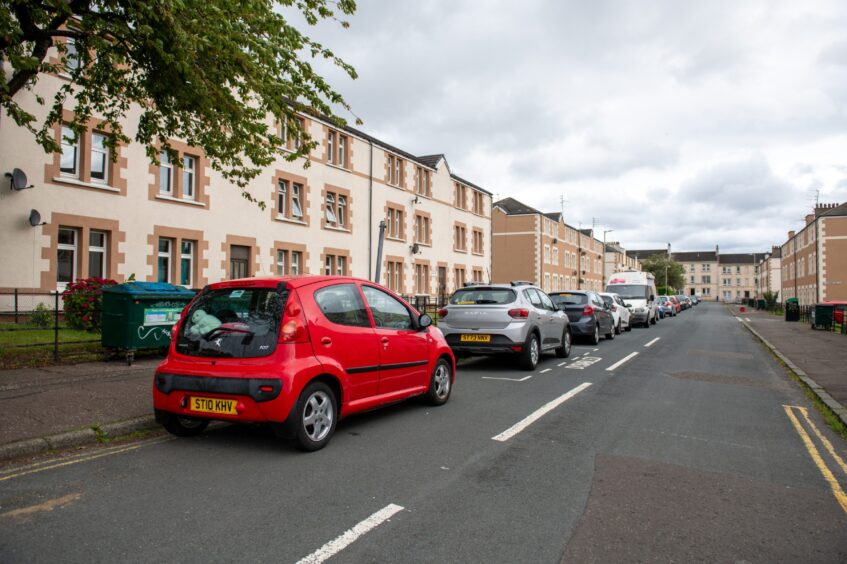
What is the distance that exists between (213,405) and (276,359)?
0.74m

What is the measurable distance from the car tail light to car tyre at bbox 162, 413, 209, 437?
4.26 feet

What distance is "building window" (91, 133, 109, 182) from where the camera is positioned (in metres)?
17.2

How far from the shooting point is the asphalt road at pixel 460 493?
130 inches

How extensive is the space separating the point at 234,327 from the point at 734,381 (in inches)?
357

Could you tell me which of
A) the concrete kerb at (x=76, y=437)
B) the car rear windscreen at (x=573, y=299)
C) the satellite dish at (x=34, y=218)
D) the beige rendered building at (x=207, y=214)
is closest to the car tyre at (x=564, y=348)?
the car rear windscreen at (x=573, y=299)

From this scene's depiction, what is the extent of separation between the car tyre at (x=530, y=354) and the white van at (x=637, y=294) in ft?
52.4

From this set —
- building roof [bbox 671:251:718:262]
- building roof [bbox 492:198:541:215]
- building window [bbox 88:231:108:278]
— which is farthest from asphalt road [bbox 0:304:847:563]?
building roof [bbox 671:251:718:262]

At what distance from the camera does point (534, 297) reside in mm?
11727

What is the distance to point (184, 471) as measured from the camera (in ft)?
15.4

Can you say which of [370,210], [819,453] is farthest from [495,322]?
[370,210]

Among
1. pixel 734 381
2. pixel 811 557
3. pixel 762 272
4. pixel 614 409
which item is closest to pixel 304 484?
pixel 811 557

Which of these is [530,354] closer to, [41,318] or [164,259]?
[41,318]

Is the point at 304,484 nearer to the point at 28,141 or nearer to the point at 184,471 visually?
the point at 184,471

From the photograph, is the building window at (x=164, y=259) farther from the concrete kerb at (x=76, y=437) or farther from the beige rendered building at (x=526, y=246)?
the beige rendered building at (x=526, y=246)
